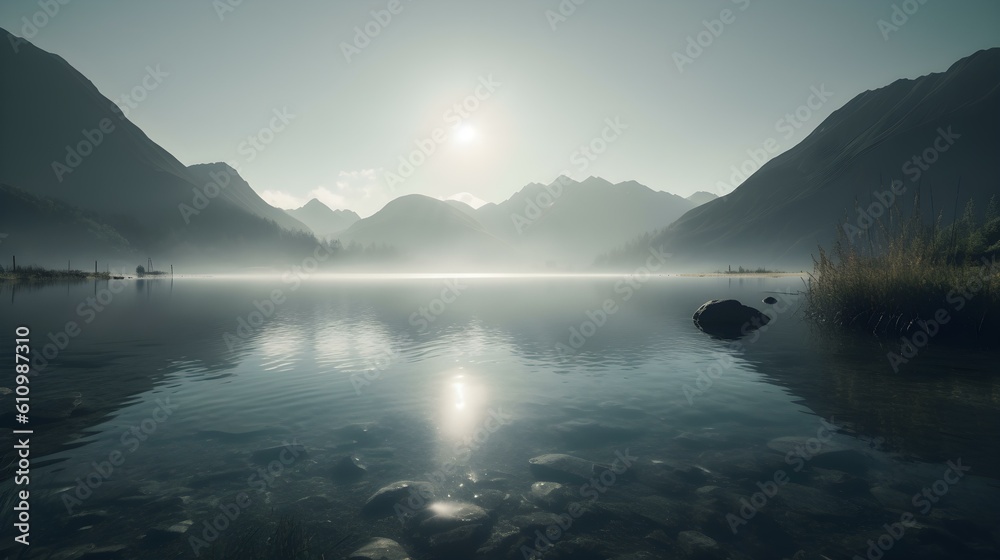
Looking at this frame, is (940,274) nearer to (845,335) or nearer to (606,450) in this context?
(845,335)

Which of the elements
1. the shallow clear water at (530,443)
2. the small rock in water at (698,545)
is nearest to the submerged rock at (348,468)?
the shallow clear water at (530,443)

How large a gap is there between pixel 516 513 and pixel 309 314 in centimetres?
3771

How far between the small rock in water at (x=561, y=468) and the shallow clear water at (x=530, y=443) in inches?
8.5

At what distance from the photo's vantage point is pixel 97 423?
11914 mm

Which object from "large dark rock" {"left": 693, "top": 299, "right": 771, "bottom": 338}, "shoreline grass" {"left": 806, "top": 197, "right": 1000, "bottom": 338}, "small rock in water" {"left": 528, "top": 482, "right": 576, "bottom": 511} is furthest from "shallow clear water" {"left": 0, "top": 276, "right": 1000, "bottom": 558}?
"large dark rock" {"left": 693, "top": 299, "right": 771, "bottom": 338}

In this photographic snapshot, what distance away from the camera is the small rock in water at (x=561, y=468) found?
906cm

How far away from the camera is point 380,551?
258 inches

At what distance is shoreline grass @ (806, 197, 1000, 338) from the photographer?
20.1 meters

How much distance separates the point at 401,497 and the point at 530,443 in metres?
3.76

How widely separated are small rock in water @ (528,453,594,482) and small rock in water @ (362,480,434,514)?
2.31m

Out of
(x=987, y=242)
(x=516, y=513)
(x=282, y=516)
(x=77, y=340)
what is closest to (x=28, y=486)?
(x=282, y=516)

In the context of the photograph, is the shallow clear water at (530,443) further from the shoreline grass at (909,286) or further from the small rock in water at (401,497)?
the shoreline grass at (909,286)

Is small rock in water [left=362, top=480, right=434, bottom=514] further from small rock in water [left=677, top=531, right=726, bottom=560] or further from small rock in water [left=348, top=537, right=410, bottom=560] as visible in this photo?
small rock in water [left=677, top=531, right=726, bottom=560]

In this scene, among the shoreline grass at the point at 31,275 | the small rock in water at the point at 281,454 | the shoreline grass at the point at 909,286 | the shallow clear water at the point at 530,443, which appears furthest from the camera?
the shoreline grass at the point at 31,275
